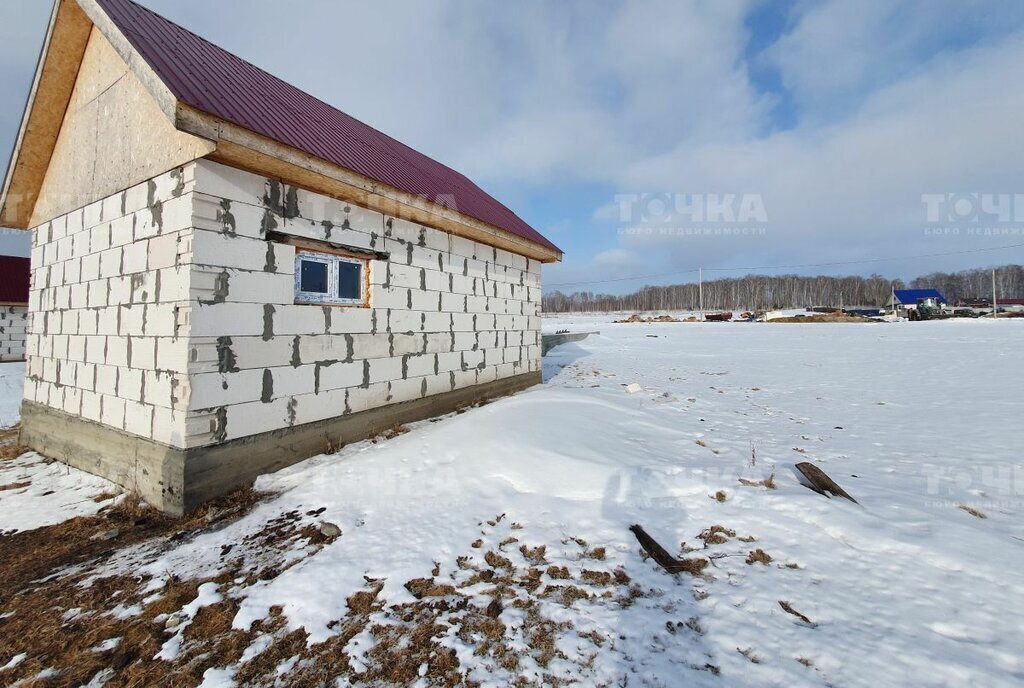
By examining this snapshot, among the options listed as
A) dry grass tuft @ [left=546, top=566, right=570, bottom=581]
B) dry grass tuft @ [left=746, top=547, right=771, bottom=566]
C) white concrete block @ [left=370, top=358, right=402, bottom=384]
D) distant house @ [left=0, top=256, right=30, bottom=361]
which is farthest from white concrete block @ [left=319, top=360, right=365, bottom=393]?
distant house @ [left=0, top=256, right=30, bottom=361]

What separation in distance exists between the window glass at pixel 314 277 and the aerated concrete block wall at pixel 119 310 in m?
1.23

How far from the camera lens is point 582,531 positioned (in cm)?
368

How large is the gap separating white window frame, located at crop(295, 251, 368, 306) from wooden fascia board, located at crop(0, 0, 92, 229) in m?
4.18

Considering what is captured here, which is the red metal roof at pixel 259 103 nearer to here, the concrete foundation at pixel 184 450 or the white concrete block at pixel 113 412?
the concrete foundation at pixel 184 450

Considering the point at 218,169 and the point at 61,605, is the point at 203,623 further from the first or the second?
the point at 218,169

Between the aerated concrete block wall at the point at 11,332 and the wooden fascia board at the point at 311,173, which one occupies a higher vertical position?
the wooden fascia board at the point at 311,173

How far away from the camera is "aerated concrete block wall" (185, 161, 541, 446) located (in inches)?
170

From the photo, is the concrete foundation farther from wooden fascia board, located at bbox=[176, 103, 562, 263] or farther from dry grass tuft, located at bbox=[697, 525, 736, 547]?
dry grass tuft, located at bbox=[697, 525, 736, 547]

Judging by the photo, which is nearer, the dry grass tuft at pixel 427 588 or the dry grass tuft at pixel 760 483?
the dry grass tuft at pixel 427 588

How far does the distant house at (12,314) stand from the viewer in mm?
16987

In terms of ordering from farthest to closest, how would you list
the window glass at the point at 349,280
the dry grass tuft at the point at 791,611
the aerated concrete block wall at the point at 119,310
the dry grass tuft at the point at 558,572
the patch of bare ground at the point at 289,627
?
the window glass at the point at 349,280, the aerated concrete block wall at the point at 119,310, the dry grass tuft at the point at 558,572, the dry grass tuft at the point at 791,611, the patch of bare ground at the point at 289,627

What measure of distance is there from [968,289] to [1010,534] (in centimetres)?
13204

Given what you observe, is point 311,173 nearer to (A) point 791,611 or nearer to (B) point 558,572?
(B) point 558,572

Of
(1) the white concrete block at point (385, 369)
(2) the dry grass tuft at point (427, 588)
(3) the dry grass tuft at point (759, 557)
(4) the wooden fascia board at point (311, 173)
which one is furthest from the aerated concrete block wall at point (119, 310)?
(3) the dry grass tuft at point (759, 557)
